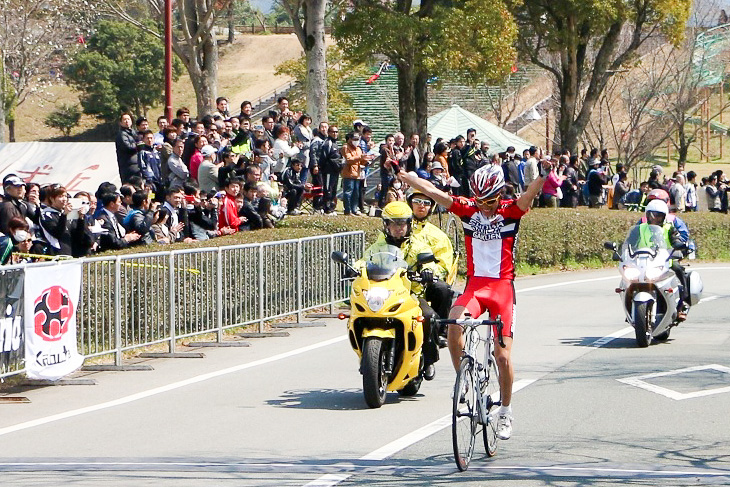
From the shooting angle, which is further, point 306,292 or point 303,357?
point 306,292

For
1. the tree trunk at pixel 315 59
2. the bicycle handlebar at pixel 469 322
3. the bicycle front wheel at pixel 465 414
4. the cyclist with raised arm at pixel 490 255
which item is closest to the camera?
the bicycle front wheel at pixel 465 414

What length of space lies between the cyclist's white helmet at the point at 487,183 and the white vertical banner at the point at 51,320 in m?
5.07

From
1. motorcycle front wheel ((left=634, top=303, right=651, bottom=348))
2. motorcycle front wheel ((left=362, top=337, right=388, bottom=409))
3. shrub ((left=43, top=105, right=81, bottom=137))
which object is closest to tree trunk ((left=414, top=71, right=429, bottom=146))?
motorcycle front wheel ((left=634, top=303, right=651, bottom=348))

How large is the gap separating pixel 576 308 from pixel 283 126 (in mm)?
6923

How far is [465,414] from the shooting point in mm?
8141

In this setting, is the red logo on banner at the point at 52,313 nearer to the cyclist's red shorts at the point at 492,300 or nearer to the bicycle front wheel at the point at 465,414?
the cyclist's red shorts at the point at 492,300

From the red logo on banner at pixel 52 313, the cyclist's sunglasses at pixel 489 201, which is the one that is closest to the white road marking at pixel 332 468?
the cyclist's sunglasses at pixel 489 201

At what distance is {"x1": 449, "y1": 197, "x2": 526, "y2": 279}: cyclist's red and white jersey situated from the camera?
30.1 feet

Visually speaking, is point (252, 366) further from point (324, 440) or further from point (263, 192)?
point (263, 192)

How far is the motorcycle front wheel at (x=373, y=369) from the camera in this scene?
10695mm

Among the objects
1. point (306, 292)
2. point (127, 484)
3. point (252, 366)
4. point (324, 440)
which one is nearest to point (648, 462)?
point (324, 440)

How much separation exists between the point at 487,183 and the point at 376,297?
2225 mm

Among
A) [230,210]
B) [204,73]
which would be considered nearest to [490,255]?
[230,210]

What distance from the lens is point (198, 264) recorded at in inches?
603
